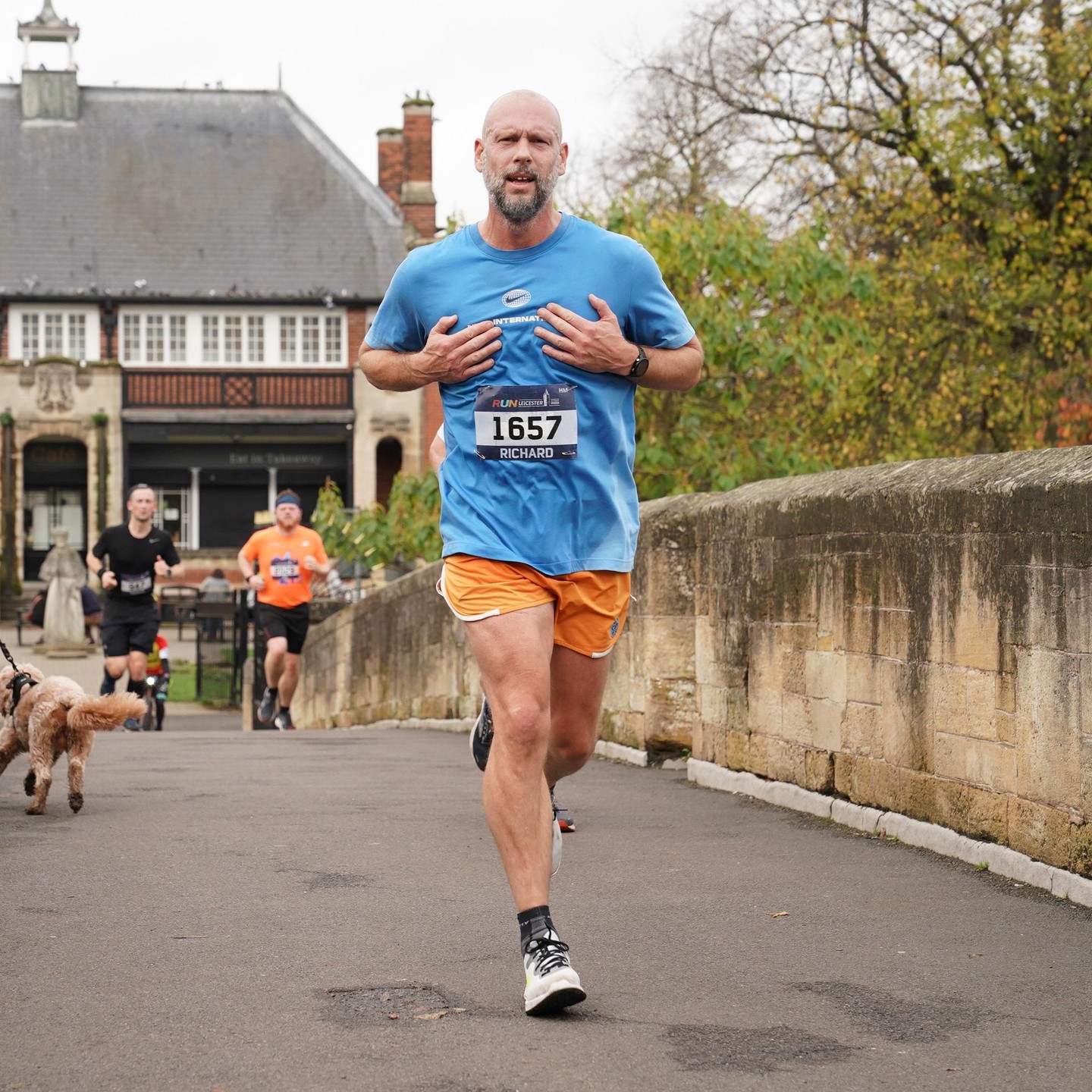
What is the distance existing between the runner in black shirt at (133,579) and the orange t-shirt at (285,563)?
0.84 meters

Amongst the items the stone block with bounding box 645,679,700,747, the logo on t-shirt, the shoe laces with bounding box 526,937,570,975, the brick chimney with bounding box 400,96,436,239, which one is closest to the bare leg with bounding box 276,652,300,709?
the stone block with bounding box 645,679,700,747

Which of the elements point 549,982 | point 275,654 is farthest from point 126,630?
point 549,982

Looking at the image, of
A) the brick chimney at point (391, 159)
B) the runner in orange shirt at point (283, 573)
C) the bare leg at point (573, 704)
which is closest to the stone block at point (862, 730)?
the bare leg at point (573, 704)

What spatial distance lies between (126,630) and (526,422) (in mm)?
11397

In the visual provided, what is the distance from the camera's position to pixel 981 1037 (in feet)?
13.3

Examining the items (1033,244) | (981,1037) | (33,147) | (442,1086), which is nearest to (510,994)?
(442,1086)

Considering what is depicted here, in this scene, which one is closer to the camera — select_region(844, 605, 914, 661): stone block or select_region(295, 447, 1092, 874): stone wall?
select_region(295, 447, 1092, 874): stone wall

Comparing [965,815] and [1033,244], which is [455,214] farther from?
[965,815]

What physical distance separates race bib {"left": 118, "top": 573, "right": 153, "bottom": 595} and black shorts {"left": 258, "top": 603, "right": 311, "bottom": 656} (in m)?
1.12

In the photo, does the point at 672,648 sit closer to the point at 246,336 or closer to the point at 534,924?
the point at 534,924

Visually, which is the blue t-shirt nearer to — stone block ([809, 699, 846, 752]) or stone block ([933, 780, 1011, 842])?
stone block ([933, 780, 1011, 842])

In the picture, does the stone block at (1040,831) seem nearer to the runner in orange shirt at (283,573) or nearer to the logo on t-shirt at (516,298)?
the logo on t-shirt at (516,298)

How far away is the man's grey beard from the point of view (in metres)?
4.72

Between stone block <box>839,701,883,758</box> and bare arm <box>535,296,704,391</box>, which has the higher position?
bare arm <box>535,296,704,391</box>
